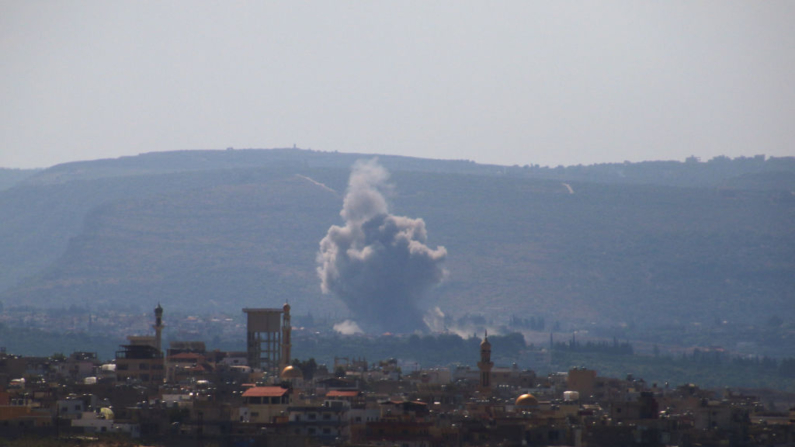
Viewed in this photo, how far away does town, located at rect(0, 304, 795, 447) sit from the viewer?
77625 millimetres

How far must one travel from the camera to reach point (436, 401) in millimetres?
102875

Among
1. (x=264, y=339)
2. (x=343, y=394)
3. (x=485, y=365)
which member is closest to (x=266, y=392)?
(x=343, y=394)

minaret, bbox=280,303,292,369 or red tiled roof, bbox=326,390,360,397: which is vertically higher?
minaret, bbox=280,303,292,369

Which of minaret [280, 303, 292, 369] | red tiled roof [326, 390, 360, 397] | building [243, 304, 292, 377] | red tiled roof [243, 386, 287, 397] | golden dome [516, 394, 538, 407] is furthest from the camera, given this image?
building [243, 304, 292, 377]

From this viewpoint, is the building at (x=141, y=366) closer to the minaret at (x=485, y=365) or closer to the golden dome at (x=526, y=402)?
the minaret at (x=485, y=365)

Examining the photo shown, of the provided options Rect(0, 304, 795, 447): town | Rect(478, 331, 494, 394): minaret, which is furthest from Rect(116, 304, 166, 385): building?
Rect(478, 331, 494, 394): minaret

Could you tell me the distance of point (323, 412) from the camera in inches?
3258

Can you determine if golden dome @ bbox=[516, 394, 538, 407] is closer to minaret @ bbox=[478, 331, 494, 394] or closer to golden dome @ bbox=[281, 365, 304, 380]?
minaret @ bbox=[478, 331, 494, 394]

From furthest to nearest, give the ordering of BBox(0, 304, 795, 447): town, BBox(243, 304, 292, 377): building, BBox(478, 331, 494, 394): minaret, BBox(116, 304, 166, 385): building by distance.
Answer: BBox(243, 304, 292, 377): building → BBox(116, 304, 166, 385): building → BBox(478, 331, 494, 394): minaret → BBox(0, 304, 795, 447): town

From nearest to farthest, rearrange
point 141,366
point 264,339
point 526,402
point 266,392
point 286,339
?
point 266,392 < point 526,402 < point 141,366 < point 286,339 < point 264,339

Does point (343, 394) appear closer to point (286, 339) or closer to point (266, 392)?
point (266, 392)

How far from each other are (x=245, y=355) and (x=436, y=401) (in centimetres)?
3934

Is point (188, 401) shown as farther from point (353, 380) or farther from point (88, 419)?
point (353, 380)

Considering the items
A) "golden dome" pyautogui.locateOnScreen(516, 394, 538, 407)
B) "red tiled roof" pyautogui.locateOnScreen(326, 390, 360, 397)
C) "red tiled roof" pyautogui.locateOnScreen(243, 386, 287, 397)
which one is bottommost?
"golden dome" pyautogui.locateOnScreen(516, 394, 538, 407)
